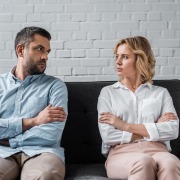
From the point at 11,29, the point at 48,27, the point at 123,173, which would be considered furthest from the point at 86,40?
the point at 123,173

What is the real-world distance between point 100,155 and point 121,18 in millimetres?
1110

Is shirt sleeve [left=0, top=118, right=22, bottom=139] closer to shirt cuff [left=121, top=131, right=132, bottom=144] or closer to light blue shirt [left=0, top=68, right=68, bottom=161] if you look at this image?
light blue shirt [left=0, top=68, right=68, bottom=161]

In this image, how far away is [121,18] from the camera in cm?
282

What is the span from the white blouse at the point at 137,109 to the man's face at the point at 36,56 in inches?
16.4

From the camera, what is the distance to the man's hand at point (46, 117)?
198 cm

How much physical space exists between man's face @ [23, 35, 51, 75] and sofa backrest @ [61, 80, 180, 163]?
257mm

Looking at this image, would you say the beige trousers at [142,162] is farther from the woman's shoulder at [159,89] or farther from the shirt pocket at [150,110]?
the woman's shoulder at [159,89]

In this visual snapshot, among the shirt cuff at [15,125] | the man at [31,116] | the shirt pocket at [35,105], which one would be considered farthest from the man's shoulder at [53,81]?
the shirt cuff at [15,125]

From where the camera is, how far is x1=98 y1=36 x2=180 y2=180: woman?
1775 millimetres

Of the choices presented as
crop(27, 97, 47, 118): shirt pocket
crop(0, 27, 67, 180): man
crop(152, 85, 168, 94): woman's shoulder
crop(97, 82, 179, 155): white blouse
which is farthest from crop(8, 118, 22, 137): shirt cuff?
crop(152, 85, 168, 94): woman's shoulder

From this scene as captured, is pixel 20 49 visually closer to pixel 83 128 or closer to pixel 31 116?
pixel 31 116

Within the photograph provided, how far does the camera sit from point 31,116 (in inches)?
82.4

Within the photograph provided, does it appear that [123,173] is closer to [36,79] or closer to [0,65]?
[36,79]

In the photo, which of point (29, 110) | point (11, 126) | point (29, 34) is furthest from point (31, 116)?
point (29, 34)
